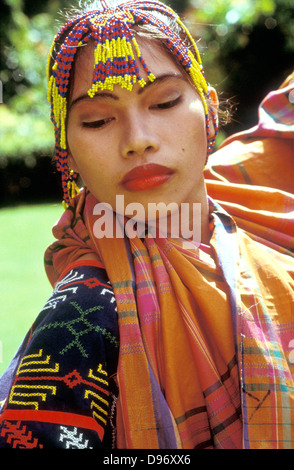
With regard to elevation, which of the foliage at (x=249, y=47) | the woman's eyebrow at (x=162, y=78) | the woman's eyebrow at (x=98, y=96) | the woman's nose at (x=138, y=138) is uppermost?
the foliage at (x=249, y=47)

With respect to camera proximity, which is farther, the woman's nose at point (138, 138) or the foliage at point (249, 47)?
the foliage at point (249, 47)

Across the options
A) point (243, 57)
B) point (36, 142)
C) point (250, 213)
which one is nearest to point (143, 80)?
point (250, 213)

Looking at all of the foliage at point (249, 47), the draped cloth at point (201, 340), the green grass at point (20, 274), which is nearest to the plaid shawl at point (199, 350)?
the draped cloth at point (201, 340)

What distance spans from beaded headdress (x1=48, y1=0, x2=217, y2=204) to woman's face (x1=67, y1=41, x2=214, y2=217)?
0.03 metres

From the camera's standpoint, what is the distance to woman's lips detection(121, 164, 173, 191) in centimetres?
155

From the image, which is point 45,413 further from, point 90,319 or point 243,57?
point 243,57

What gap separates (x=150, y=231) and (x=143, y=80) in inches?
19.5

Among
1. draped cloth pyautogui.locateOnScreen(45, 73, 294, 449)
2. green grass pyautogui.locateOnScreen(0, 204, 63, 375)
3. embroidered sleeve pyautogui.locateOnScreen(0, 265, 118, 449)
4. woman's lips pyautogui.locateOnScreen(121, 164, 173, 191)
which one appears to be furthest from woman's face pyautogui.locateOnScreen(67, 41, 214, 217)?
green grass pyautogui.locateOnScreen(0, 204, 63, 375)

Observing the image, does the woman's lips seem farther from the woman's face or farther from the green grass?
the green grass

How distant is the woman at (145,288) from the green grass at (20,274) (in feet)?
3.93

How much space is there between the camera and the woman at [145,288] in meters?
1.32

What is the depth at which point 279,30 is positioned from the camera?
9008 mm

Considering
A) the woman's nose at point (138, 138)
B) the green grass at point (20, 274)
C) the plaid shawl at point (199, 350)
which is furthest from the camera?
the green grass at point (20, 274)

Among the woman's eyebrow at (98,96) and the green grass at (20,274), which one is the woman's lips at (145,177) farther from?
the green grass at (20,274)
